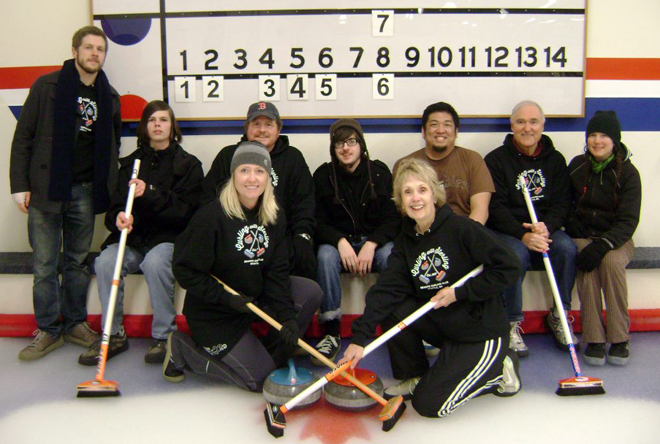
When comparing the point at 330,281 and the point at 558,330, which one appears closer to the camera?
the point at 330,281

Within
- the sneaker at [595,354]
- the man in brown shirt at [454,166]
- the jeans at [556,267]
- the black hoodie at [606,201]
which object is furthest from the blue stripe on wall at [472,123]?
the sneaker at [595,354]

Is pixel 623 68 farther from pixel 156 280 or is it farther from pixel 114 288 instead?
pixel 114 288

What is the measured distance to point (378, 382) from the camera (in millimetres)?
2264

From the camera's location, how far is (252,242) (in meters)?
2.38

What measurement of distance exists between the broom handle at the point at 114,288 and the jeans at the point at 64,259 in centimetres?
35

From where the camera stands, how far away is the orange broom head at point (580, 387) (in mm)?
2303

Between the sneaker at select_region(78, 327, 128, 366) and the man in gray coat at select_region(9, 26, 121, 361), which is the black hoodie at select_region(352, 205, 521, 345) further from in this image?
Result: the man in gray coat at select_region(9, 26, 121, 361)

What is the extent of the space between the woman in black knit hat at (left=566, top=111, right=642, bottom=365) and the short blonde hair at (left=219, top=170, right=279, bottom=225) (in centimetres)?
162

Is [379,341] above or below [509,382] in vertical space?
above

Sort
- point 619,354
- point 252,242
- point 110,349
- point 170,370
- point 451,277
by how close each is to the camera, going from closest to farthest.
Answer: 1. point 451,277
2. point 252,242
3. point 170,370
4. point 619,354
5. point 110,349

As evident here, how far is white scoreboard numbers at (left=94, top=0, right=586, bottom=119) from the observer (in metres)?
3.27

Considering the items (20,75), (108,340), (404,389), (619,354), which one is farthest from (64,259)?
(619,354)

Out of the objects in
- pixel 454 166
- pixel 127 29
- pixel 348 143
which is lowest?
pixel 454 166

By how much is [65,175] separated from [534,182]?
2.56 meters
